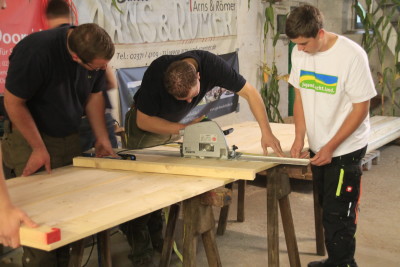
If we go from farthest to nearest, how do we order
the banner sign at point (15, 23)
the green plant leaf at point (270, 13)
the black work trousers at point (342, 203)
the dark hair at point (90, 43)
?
the green plant leaf at point (270, 13) → the banner sign at point (15, 23) → the black work trousers at point (342, 203) → the dark hair at point (90, 43)

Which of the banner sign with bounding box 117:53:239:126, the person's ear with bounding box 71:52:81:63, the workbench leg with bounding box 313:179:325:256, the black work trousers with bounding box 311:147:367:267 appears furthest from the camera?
the banner sign with bounding box 117:53:239:126

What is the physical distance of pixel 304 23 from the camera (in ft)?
8.29

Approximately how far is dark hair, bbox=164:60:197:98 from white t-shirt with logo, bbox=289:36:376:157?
2.17 feet

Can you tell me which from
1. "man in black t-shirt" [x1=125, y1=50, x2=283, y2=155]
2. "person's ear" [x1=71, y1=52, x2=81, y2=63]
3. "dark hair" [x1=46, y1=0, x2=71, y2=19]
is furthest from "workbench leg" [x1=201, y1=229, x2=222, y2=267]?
"dark hair" [x1=46, y1=0, x2=71, y2=19]

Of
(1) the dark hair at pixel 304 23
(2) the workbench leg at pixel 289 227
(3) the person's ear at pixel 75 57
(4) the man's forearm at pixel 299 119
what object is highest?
(1) the dark hair at pixel 304 23

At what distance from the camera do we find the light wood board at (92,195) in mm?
1702

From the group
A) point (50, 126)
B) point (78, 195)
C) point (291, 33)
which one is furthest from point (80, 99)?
point (291, 33)

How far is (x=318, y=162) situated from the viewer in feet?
8.89

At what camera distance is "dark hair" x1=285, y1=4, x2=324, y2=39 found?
99.7 inches

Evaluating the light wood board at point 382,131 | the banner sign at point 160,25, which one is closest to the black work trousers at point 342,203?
the banner sign at point 160,25

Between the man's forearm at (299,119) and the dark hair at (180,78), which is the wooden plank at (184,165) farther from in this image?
the man's forearm at (299,119)

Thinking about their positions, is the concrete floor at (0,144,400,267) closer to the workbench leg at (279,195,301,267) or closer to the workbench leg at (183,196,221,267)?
the workbench leg at (279,195,301,267)

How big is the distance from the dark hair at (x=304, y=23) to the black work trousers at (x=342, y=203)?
2.39ft

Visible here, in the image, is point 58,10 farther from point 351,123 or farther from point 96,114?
point 351,123
